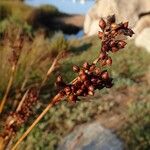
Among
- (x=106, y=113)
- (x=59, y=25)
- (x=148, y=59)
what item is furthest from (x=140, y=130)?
(x=59, y=25)

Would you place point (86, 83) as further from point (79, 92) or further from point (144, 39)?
point (144, 39)

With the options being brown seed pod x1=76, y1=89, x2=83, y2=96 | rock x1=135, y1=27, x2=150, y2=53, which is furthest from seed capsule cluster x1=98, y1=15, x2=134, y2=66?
rock x1=135, y1=27, x2=150, y2=53

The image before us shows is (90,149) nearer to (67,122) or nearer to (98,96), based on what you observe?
(67,122)

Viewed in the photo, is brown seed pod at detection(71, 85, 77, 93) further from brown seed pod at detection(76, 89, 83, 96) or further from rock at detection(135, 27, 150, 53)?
rock at detection(135, 27, 150, 53)

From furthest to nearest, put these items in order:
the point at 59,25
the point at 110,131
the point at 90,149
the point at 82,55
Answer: the point at 59,25 < the point at 82,55 < the point at 110,131 < the point at 90,149

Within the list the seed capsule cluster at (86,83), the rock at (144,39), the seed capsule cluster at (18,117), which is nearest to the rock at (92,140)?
the seed capsule cluster at (18,117)
